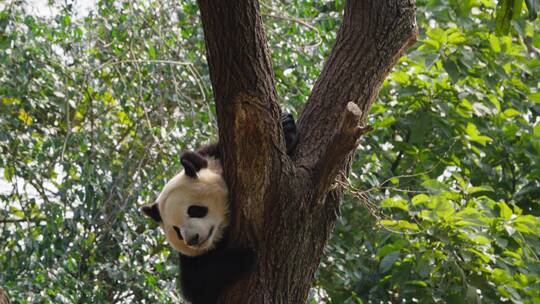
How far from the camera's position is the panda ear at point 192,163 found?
12.9ft

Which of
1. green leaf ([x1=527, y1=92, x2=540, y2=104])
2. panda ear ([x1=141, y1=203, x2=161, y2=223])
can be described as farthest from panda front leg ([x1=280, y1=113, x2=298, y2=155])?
green leaf ([x1=527, y1=92, x2=540, y2=104])

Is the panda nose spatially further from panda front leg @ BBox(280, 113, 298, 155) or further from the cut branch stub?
the cut branch stub

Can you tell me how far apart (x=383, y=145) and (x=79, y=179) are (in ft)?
9.08

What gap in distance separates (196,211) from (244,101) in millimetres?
908

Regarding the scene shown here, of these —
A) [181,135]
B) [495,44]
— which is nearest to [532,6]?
[495,44]

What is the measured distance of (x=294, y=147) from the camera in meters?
3.73

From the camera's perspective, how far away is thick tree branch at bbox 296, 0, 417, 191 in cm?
372

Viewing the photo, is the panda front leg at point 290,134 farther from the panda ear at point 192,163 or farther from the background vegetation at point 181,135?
the background vegetation at point 181,135

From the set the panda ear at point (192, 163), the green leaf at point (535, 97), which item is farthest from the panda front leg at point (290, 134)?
the green leaf at point (535, 97)

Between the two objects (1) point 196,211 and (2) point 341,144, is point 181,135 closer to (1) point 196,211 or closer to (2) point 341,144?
(1) point 196,211

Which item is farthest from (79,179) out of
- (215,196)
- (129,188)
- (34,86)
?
(215,196)

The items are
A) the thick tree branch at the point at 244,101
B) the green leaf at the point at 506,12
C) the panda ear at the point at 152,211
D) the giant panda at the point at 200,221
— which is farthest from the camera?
the panda ear at the point at 152,211

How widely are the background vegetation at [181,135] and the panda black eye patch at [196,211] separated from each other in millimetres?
1785

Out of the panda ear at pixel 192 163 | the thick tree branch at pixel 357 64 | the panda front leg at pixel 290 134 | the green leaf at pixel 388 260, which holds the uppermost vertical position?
the thick tree branch at pixel 357 64
